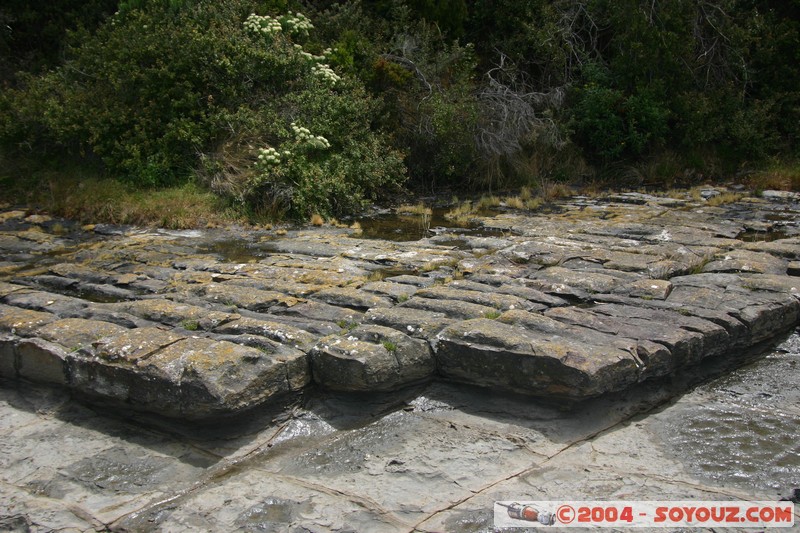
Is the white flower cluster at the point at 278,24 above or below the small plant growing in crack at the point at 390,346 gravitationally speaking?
above

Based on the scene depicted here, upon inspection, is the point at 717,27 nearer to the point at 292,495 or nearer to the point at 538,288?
the point at 538,288

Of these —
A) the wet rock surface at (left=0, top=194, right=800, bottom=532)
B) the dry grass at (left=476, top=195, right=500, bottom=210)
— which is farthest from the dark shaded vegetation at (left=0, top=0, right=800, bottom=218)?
the wet rock surface at (left=0, top=194, right=800, bottom=532)

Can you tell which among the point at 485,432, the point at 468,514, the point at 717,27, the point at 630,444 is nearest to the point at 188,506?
the point at 468,514

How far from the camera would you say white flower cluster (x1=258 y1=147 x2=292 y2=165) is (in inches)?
435

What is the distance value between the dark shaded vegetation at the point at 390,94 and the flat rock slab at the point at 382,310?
283 centimetres

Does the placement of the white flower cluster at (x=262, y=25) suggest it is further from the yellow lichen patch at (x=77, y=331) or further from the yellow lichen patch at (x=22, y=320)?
the yellow lichen patch at (x=77, y=331)

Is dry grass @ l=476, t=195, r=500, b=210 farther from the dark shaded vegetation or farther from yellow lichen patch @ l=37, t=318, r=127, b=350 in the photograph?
yellow lichen patch @ l=37, t=318, r=127, b=350

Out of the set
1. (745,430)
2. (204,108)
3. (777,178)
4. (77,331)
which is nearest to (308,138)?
(204,108)

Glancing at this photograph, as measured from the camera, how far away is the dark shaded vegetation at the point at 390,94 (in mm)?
11859

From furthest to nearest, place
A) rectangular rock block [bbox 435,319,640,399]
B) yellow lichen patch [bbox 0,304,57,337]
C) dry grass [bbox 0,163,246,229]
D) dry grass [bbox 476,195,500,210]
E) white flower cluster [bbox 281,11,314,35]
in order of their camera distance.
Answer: white flower cluster [bbox 281,11,314,35] < dry grass [bbox 476,195,500,210] < dry grass [bbox 0,163,246,229] < yellow lichen patch [bbox 0,304,57,337] < rectangular rock block [bbox 435,319,640,399]

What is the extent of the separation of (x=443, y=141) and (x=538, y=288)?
6.98 metres

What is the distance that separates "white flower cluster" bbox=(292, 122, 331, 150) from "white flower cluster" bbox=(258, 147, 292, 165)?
450 mm

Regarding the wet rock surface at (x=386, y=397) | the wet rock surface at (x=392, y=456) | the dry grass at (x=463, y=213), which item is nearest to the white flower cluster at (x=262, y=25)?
the dry grass at (x=463, y=213)

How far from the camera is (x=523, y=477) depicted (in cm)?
441
